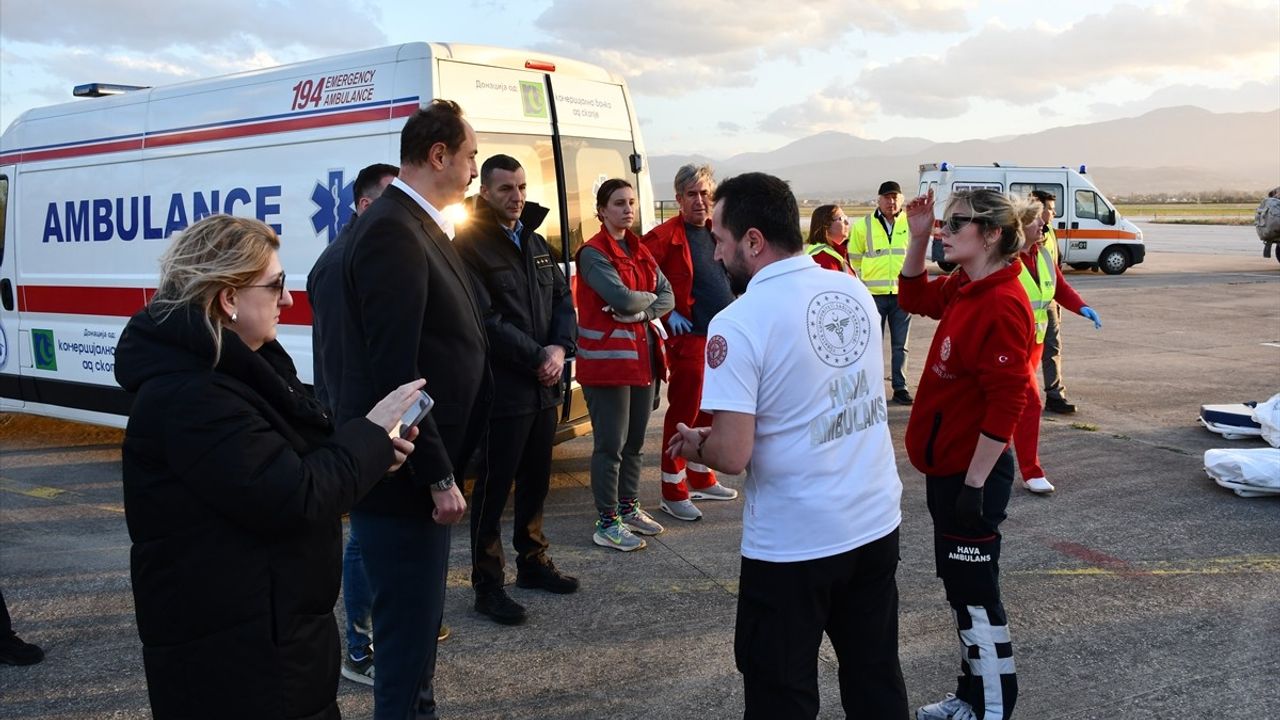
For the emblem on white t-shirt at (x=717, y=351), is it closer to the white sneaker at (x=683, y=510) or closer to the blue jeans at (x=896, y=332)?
the white sneaker at (x=683, y=510)

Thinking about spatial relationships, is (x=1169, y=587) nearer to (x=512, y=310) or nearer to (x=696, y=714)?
(x=696, y=714)

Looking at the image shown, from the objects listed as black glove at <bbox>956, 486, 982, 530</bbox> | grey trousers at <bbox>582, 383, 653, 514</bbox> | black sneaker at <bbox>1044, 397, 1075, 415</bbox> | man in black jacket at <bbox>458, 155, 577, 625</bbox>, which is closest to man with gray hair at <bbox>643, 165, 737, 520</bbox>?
grey trousers at <bbox>582, 383, 653, 514</bbox>

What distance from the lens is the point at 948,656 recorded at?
13.2 feet

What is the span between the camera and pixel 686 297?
19.4ft

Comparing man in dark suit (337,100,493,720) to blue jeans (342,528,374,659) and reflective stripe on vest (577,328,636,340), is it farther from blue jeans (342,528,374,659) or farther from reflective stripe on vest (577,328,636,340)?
Answer: reflective stripe on vest (577,328,636,340)

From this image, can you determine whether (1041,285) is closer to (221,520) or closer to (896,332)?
(896,332)

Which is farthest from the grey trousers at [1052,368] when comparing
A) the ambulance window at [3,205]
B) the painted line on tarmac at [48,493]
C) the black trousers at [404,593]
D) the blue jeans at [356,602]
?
the ambulance window at [3,205]

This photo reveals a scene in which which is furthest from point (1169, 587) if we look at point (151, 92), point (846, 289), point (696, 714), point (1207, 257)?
point (1207, 257)

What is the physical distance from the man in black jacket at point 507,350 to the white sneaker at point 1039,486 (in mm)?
3278

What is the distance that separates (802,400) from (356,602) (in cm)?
230

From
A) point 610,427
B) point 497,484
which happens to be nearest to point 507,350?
point 497,484

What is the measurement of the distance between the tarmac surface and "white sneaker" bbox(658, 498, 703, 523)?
0.07 m

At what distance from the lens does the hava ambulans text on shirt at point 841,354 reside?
244 centimetres

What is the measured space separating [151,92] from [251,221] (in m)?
5.40
